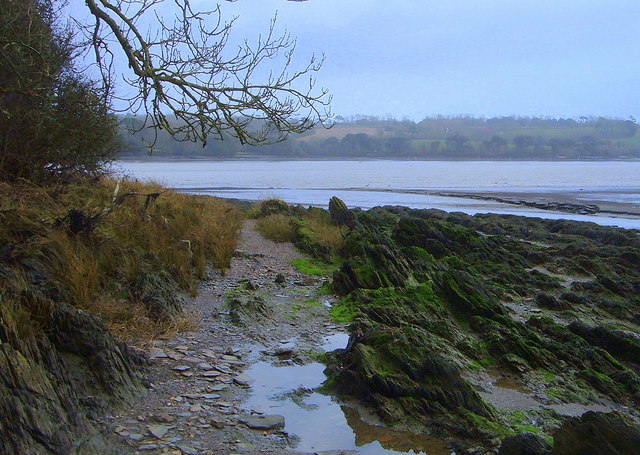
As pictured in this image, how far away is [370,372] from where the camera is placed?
21.1 ft

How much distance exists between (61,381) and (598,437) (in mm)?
4106

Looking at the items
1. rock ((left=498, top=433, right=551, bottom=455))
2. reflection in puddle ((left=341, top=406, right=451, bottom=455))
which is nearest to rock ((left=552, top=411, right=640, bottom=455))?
rock ((left=498, top=433, right=551, bottom=455))

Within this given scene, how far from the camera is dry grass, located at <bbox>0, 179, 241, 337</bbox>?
276 inches

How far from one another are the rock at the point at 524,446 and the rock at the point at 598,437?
0.09m

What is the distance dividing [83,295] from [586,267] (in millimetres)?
12933

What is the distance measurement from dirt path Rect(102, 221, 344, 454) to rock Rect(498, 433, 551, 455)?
1.71 meters

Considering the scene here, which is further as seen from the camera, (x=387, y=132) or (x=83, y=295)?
(x=387, y=132)

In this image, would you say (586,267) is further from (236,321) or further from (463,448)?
(463,448)

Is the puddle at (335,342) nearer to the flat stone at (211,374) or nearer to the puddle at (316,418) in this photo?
the puddle at (316,418)

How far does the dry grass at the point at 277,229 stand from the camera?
49.9 ft

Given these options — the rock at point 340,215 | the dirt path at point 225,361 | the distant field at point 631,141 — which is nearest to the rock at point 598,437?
the dirt path at point 225,361

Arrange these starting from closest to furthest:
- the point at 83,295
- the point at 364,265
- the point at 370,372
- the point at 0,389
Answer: the point at 0,389, the point at 370,372, the point at 83,295, the point at 364,265

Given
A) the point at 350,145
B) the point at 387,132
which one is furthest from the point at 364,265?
the point at 387,132

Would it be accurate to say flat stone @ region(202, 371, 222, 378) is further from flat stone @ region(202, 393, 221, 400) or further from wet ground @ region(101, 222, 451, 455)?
flat stone @ region(202, 393, 221, 400)
